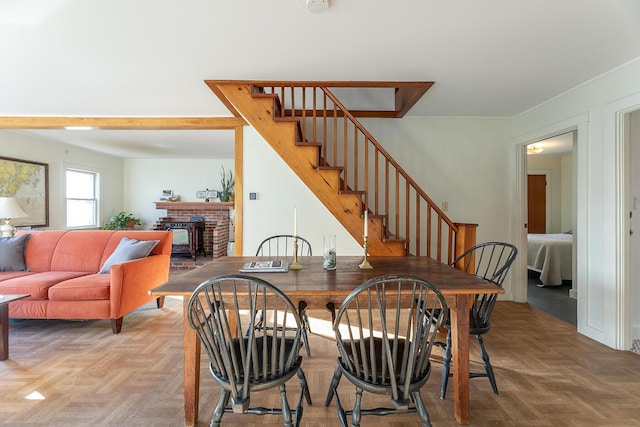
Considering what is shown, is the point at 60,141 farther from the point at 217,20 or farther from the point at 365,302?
the point at 365,302

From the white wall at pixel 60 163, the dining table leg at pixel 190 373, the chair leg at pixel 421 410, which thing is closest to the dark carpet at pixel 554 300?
the chair leg at pixel 421 410

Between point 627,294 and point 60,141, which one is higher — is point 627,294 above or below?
below

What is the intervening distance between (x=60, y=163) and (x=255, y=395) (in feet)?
19.2

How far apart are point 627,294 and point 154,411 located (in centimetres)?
355

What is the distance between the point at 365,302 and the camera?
170 centimetres

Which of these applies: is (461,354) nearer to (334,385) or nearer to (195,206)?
(334,385)

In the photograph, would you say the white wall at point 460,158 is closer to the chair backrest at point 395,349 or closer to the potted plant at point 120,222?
the chair backrest at point 395,349

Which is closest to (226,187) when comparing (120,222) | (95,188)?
(120,222)

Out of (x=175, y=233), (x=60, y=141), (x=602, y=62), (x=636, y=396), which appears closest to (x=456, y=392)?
(x=636, y=396)

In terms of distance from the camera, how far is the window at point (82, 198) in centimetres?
584

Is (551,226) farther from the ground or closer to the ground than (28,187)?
closer to the ground

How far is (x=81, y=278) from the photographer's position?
2.95 metres

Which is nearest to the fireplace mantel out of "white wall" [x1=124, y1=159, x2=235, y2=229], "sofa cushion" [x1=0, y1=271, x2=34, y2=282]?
"white wall" [x1=124, y1=159, x2=235, y2=229]

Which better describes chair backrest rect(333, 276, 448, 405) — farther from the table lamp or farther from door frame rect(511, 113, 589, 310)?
the table lamp
